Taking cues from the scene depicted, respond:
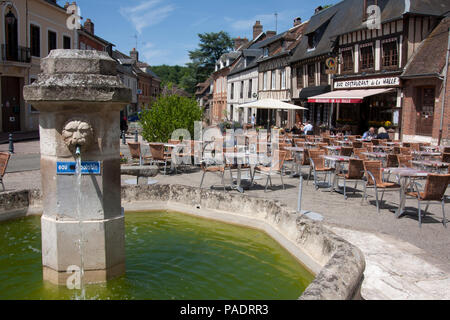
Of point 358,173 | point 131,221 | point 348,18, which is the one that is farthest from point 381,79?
point 131,221

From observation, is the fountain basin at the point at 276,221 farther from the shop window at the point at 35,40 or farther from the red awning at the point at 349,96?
the shop window at the point at 35,40

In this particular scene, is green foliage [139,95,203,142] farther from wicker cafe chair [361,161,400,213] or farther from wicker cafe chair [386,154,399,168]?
wicker cafe chair [361,161,400,213]

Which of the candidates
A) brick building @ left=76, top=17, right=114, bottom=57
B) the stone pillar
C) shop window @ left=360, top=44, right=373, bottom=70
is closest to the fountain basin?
the stone pillar

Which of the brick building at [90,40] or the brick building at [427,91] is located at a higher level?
the brick building at [90,40]

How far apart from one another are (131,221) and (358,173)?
15.6ft

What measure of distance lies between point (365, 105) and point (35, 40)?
1977 centimetres

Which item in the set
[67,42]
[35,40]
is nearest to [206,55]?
[67,42]

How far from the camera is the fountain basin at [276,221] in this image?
2701 millimetres

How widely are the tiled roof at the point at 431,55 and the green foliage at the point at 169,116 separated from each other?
1032 centimetres

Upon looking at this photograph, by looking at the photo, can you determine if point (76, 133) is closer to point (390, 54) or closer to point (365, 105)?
point (390, 54)

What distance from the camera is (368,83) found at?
20375 mm

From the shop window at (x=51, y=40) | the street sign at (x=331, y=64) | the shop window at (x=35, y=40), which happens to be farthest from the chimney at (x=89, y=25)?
the street sign at (x=331, y=64)

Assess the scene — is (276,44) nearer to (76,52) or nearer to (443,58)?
(443,58)
